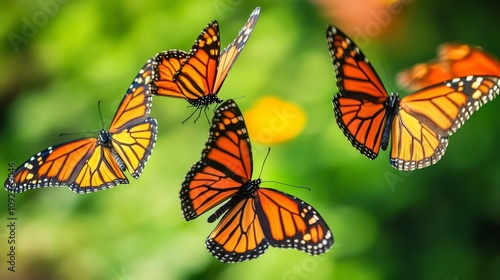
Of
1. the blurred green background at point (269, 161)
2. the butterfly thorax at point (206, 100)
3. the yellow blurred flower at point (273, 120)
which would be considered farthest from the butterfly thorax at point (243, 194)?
the blurred green background at point (269, 161)

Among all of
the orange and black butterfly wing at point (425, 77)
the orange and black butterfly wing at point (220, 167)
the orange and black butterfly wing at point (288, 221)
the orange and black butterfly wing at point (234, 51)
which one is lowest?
the orange and black butterfly wing at point (288, 221)

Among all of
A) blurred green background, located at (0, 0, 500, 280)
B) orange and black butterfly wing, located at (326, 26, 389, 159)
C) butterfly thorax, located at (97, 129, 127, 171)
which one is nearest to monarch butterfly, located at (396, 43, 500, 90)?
blurred green background, located at (0, 0, 500, 280)

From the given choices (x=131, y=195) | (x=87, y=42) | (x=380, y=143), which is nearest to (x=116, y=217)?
(x=131, y=195)

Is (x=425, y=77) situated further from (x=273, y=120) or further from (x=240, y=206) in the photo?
(x=240, y=206)

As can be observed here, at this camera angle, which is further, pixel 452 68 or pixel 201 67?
pixel 452 68

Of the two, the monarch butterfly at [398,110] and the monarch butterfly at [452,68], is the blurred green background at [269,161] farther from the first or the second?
the monarch butterfly at [398,110]

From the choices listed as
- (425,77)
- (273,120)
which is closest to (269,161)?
(273,120)
